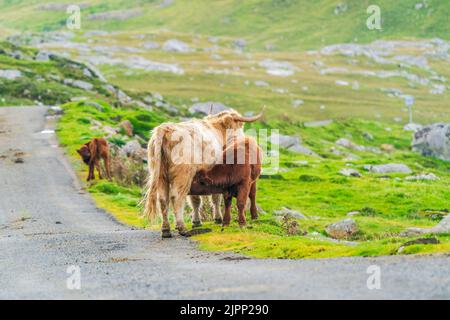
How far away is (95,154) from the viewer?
130 feet

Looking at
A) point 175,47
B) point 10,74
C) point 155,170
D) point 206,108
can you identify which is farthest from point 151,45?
point 155,170

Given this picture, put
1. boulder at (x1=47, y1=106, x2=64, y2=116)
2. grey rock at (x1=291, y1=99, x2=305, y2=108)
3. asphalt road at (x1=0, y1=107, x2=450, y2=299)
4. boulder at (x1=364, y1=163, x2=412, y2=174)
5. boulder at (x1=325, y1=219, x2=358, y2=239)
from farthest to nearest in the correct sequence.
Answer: grey rock at (x1=291, y1=99, x2=305, y2=108)
boulder at (x1=47, y1=106, x2=64, y2=116)
boulder at (x1=364, y1=163, x2=412, y2=174)
boulder at (x1=325, y1=219, x2=358, y2=239)
asphalt road at (x1=0, y1=107, x2=450, y2=299)

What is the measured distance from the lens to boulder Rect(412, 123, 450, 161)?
64688 mm

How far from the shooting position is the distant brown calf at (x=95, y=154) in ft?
130

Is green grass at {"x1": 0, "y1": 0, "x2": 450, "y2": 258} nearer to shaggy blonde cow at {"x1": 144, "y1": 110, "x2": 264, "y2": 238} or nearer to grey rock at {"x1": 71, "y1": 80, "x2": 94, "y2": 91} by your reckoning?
grey rock at {"x1": 71, "y1": 80, "x2": 94, "y2": 91}

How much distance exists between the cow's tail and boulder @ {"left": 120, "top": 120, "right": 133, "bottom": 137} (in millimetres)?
32701

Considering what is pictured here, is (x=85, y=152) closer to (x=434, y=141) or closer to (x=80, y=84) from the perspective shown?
(x=434, y=141)

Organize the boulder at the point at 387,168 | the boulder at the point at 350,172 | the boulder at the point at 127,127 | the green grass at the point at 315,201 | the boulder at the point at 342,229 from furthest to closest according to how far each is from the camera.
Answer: the boulder at the point at 127,127 < the boulder at the point at 387,168 < the boulder at the point at 350,172 < the boulder at the point at 342,229 < the green grass at the point at 315,201

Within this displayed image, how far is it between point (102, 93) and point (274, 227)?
6405 cm

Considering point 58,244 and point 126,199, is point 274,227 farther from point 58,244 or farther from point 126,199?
point 126,199

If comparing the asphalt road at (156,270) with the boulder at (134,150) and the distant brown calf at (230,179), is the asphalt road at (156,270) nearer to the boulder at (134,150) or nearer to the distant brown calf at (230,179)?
the distant brown calf at (230,179)

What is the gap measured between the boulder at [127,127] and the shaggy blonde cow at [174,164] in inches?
1282

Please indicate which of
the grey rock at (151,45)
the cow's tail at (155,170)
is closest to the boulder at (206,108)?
the cow's tail at (155,170)

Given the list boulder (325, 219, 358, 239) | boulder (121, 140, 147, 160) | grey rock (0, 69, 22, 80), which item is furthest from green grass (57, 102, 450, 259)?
grey rock (0, 69, 22, 80)
